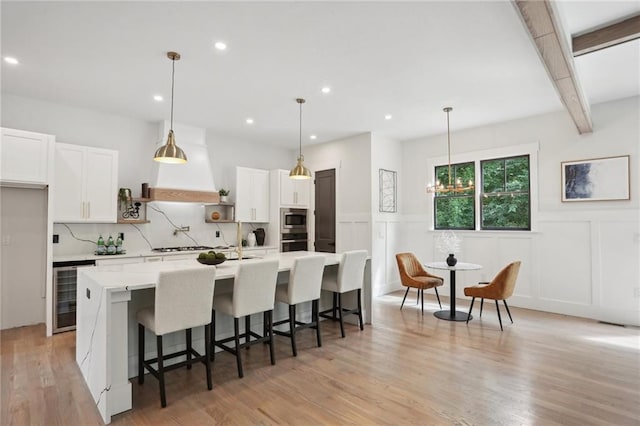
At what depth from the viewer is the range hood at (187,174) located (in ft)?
16.5

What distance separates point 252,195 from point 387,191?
2.48 metres

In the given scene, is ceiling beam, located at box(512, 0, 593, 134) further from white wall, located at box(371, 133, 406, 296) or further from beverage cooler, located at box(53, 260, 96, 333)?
beverage cooler, located at box(53, 260, 96, 333)

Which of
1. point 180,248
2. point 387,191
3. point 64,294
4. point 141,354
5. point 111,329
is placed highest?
point 387,191

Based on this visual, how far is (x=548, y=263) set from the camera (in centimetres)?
501

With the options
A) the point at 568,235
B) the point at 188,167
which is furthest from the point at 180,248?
the point at 568,235

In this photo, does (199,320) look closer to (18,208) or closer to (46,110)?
(18,208)

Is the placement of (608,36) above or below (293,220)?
above

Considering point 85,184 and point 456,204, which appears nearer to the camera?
point 85,184

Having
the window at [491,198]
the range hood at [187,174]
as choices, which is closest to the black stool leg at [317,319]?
the range hood at [187,174]

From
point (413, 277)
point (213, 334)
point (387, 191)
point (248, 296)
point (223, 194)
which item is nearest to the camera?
point (248, 296)

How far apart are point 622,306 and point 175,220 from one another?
21.1 feet

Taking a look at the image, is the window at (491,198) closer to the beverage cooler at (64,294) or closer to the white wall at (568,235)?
the white wall at (568,235)

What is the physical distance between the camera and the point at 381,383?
9.14 feet

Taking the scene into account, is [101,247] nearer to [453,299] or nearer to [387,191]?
[387,191]
